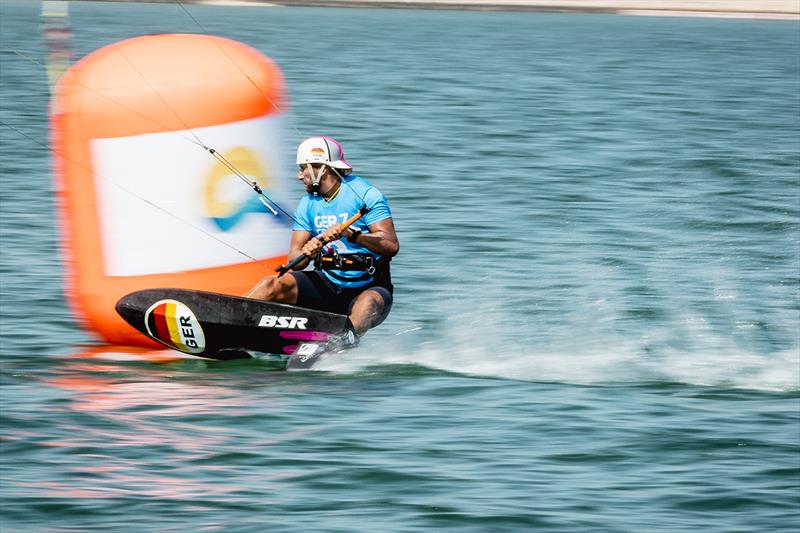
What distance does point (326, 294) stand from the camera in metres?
10.5

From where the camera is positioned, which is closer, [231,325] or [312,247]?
[231,325]

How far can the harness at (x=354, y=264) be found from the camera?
10.5 metres

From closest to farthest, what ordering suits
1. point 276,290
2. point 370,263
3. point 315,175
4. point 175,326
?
point 175,326 < point 276,290 < point 315,175 < point 370,263

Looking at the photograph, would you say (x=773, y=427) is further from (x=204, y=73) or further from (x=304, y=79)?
(x=304, y=79)

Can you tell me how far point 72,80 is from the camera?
33.3ft

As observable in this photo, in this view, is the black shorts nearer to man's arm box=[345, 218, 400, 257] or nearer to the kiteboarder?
the kiteboarder

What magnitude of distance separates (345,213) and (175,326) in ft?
4.76

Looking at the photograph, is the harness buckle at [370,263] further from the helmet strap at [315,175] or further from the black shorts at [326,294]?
the helmet strap at [315,175]

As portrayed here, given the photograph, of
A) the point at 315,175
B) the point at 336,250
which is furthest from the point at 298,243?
the point at 315,175

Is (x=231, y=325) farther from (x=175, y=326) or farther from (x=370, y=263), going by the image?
(x=370, y=263)

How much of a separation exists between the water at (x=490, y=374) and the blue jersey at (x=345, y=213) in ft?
2.08

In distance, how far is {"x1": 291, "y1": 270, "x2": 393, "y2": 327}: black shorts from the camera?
10477 millimetres

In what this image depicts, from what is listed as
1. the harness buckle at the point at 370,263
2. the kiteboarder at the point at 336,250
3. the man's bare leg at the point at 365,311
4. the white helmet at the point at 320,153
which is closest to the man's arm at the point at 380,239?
the kiteboarder at the point at 336,250

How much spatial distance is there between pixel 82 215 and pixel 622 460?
4.19 meters
